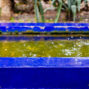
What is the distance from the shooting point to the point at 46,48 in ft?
6.22

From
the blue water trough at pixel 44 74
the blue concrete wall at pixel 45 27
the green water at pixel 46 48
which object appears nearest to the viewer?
the blue water trough at pixel 44 74

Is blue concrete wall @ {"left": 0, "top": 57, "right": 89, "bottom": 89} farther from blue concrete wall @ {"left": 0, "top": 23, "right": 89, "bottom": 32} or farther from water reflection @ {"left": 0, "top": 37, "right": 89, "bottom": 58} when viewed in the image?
blue concrete wall @ {"left": 0, "top": 23, "right": 89, "bottom": 32}

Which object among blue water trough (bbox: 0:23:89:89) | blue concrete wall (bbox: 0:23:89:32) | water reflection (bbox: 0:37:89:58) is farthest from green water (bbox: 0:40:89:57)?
blue water trough (bbox: 0:23:89:89)

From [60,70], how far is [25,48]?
0.85 meters

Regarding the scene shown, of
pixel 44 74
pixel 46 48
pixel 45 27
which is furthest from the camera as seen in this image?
pixel 45 27

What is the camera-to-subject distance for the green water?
1.78 meters

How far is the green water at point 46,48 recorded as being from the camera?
5.84ft

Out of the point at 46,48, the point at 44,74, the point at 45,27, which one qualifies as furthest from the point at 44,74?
the point at 45,27

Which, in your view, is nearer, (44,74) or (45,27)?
(44,74)

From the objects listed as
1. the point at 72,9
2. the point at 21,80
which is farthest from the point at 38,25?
the point at 72,9

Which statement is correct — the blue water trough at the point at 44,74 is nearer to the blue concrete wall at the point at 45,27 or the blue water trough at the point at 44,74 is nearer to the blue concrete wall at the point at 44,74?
the blue concrete wall at the point at 44,74

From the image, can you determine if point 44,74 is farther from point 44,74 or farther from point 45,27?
point 45,27

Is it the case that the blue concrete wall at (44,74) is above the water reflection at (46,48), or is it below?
above

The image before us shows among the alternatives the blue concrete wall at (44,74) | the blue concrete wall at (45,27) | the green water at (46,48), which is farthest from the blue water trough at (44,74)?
the blue concrete wall at (45,27)
